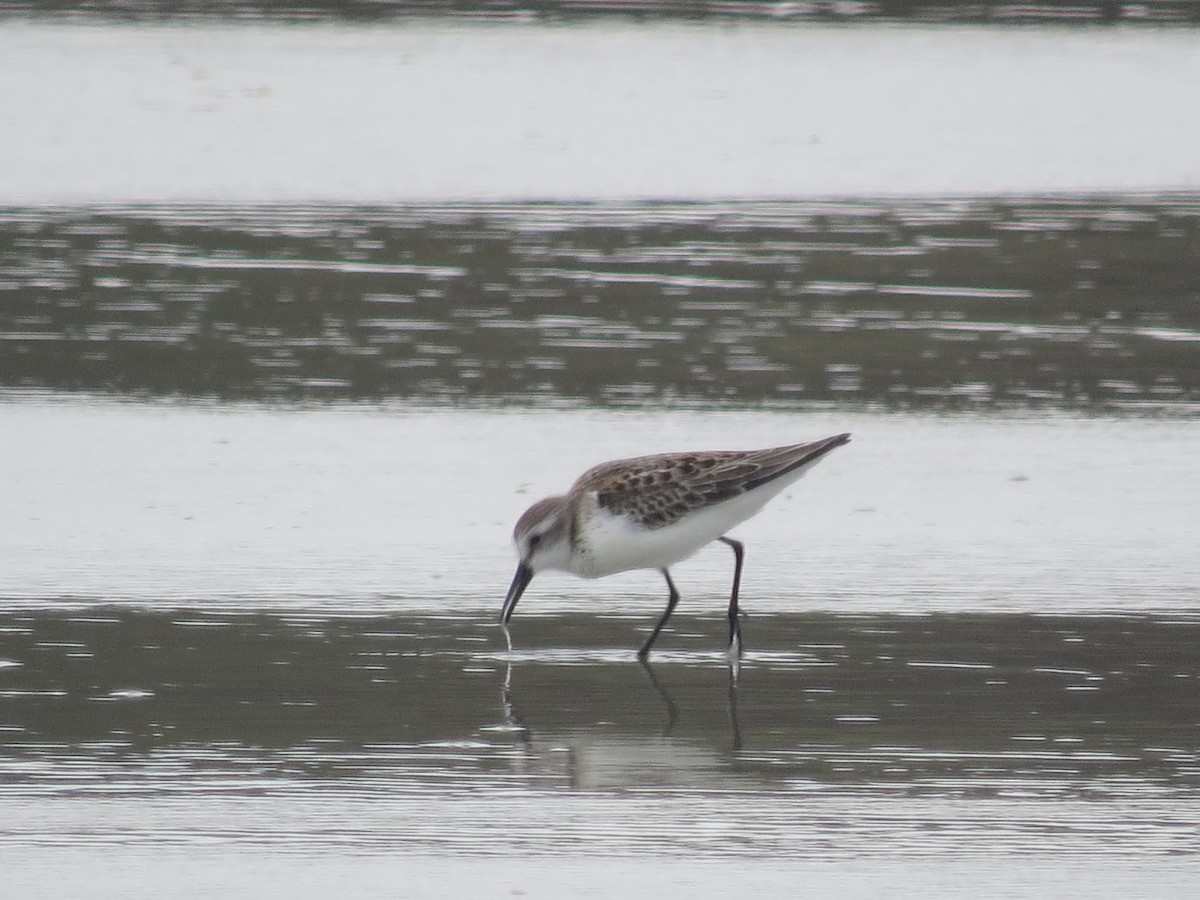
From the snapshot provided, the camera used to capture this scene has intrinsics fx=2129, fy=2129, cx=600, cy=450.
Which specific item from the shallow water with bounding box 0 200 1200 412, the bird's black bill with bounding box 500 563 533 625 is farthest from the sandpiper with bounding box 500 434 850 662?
the shallow water with bounding box 0 200 1200 412

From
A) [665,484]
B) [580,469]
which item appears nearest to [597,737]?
[665,484]

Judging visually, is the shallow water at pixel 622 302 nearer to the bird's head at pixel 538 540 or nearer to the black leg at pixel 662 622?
the black leg at pixel 662 622

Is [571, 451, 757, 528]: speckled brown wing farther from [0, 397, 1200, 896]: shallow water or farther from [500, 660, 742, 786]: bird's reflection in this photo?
[500, 660, 742, 786]: bird's reflection

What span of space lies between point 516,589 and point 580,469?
1.98 m

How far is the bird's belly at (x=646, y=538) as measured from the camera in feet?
21.4

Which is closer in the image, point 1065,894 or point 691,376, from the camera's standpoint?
point 1065,894

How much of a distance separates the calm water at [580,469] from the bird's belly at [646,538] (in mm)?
258

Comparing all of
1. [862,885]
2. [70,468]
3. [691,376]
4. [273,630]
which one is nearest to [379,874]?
[862,885]

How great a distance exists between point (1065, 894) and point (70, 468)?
4935 millimetres

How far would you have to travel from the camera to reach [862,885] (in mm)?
4648

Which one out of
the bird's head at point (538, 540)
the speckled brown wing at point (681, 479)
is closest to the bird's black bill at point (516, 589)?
the bird's head at point (538, 540)

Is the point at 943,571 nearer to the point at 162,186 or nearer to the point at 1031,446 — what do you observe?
the point at 1031,446

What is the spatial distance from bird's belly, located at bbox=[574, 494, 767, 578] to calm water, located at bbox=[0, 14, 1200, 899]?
10.2 inches

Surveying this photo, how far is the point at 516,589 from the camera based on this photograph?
639cm
